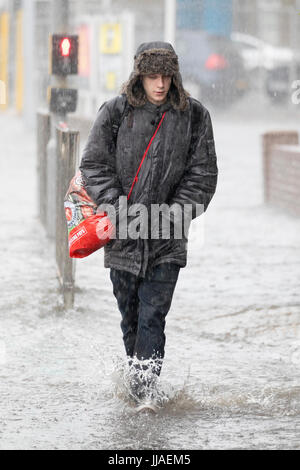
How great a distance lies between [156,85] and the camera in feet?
17.5

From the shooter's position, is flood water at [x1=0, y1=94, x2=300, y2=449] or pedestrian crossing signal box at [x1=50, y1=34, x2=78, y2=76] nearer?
flood water at [x1=0, y1=94, x2=300, y2=449]

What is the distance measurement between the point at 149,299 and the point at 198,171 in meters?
0.66

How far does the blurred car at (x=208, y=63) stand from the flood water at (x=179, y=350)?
15.6 m

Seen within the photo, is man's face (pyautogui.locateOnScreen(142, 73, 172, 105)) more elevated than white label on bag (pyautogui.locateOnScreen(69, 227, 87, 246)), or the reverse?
man's face (pyautogui.locateOnScreen(142, 73, 172, 105))

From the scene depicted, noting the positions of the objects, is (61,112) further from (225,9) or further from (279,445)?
(225,9)

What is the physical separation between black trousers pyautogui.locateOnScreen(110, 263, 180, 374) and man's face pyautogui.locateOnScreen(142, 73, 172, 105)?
2.64ft

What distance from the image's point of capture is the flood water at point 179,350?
5332 mm

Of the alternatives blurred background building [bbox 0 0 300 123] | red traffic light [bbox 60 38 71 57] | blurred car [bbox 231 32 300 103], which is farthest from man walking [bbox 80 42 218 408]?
blurred car [bbox 231 32 300 103]

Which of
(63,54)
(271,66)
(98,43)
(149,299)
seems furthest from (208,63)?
(149,299)

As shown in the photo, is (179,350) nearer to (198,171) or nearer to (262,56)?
(198,171)
